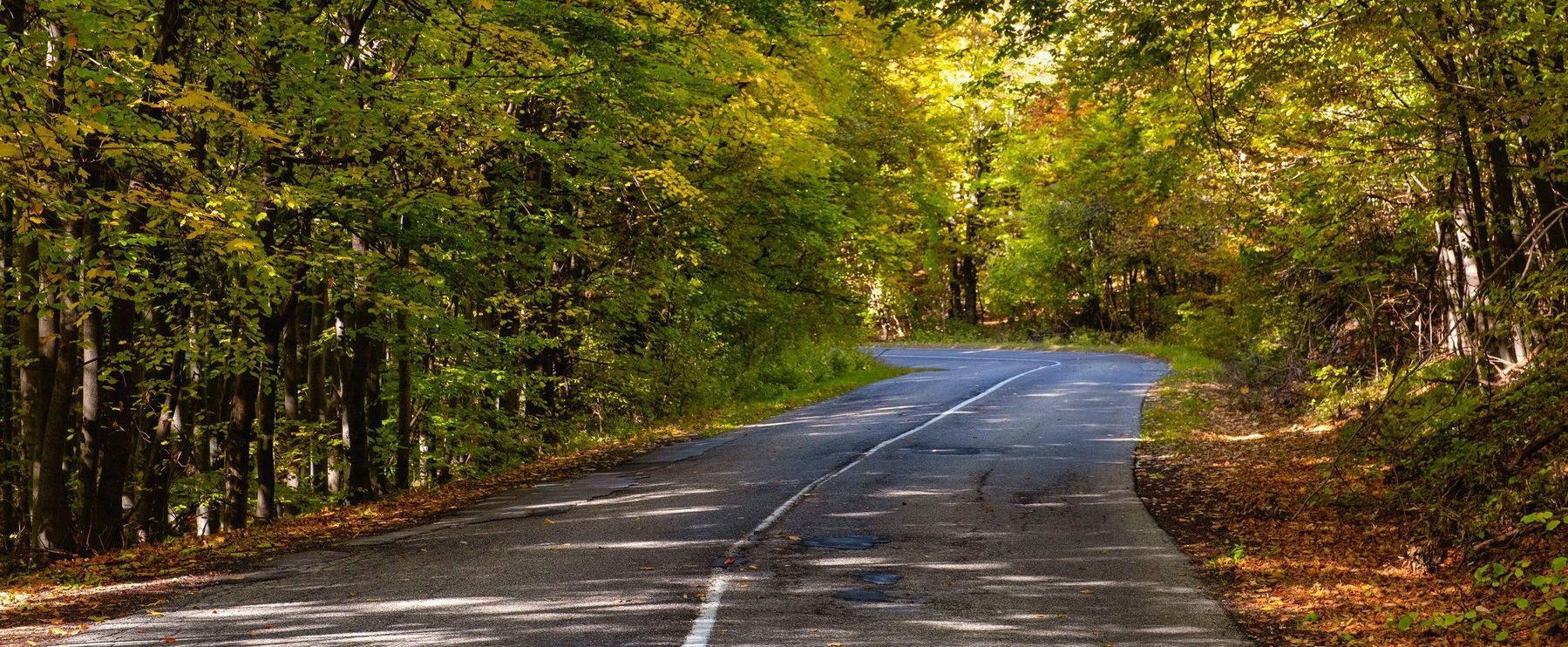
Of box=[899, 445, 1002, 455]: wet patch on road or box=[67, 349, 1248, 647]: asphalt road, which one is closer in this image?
box=[67, 349, 1248, 647]: asphalt road

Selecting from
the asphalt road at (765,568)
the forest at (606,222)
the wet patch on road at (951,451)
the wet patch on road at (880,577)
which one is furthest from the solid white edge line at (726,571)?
the forest at (606,222)

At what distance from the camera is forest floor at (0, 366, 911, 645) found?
795cm

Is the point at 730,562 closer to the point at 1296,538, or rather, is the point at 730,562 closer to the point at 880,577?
the point at 880,577

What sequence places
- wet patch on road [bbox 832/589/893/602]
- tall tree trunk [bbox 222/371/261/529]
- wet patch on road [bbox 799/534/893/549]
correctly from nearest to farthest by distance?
wet patch on road [bbox 832/589/893/602] < wet patch on road [bbox 799/534/893/549] < tall tree trunk [bbox 222/371/261/529]

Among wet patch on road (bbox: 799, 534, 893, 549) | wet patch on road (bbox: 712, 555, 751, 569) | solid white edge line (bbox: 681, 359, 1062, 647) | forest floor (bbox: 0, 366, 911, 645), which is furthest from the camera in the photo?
wet patch on road (bbox: 799, 534, 893, 549)

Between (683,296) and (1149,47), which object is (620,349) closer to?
(683,296)

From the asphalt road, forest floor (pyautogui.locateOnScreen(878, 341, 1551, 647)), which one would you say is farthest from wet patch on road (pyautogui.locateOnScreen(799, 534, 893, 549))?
forest floor (pyautogui.locateOnScreen(878, 341, 1551, 647))

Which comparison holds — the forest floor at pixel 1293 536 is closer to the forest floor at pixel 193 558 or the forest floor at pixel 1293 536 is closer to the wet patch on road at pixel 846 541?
the wet patch on road at pixel 846 541

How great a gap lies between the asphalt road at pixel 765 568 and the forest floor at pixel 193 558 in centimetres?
40

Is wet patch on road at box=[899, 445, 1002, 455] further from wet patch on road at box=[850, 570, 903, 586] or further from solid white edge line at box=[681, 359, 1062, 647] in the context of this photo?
wet patch on road at box=[850, 570, 903, 586]

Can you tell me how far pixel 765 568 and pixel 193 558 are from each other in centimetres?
529

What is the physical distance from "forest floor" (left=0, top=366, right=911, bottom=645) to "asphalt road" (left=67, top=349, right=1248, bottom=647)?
403 millimetres

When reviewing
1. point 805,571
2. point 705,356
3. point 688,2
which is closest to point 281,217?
point 688,2

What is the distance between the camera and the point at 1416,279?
15.6 m
